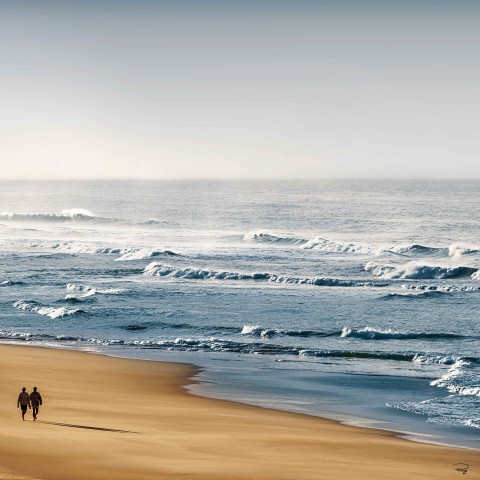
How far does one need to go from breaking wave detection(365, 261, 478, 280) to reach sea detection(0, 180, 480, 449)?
0.14 metres

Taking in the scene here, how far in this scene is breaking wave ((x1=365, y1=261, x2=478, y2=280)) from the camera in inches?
2687

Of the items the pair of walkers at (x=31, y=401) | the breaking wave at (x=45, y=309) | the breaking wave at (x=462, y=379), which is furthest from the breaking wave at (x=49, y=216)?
the pair of walkers at (x=31, y=401)

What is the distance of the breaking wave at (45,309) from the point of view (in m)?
49.9

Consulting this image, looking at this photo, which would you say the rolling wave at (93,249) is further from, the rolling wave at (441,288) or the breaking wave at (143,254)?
the rolling wave at (441,288)

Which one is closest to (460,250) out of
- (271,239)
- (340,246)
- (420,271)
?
(340,246)

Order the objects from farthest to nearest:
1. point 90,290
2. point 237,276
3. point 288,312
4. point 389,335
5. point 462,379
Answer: point 237,276 → point 90,290 → point 288,312 → point 389,335 → point 462,379

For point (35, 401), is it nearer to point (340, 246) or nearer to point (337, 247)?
point (337, 247)

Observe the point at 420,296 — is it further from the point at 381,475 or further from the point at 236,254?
the point at 381,475

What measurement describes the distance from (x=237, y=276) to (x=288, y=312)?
1556 centimetres

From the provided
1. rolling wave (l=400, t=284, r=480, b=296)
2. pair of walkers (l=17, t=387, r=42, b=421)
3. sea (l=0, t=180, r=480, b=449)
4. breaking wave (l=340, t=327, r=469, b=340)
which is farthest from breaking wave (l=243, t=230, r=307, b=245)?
pair of walkers (l=17, t=387, r=42, b=421)

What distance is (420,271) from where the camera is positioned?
6912cm

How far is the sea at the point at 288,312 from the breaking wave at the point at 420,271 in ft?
0.46

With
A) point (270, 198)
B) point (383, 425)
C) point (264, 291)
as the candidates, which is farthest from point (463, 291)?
point (270, 198)

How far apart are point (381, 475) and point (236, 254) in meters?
61.1
